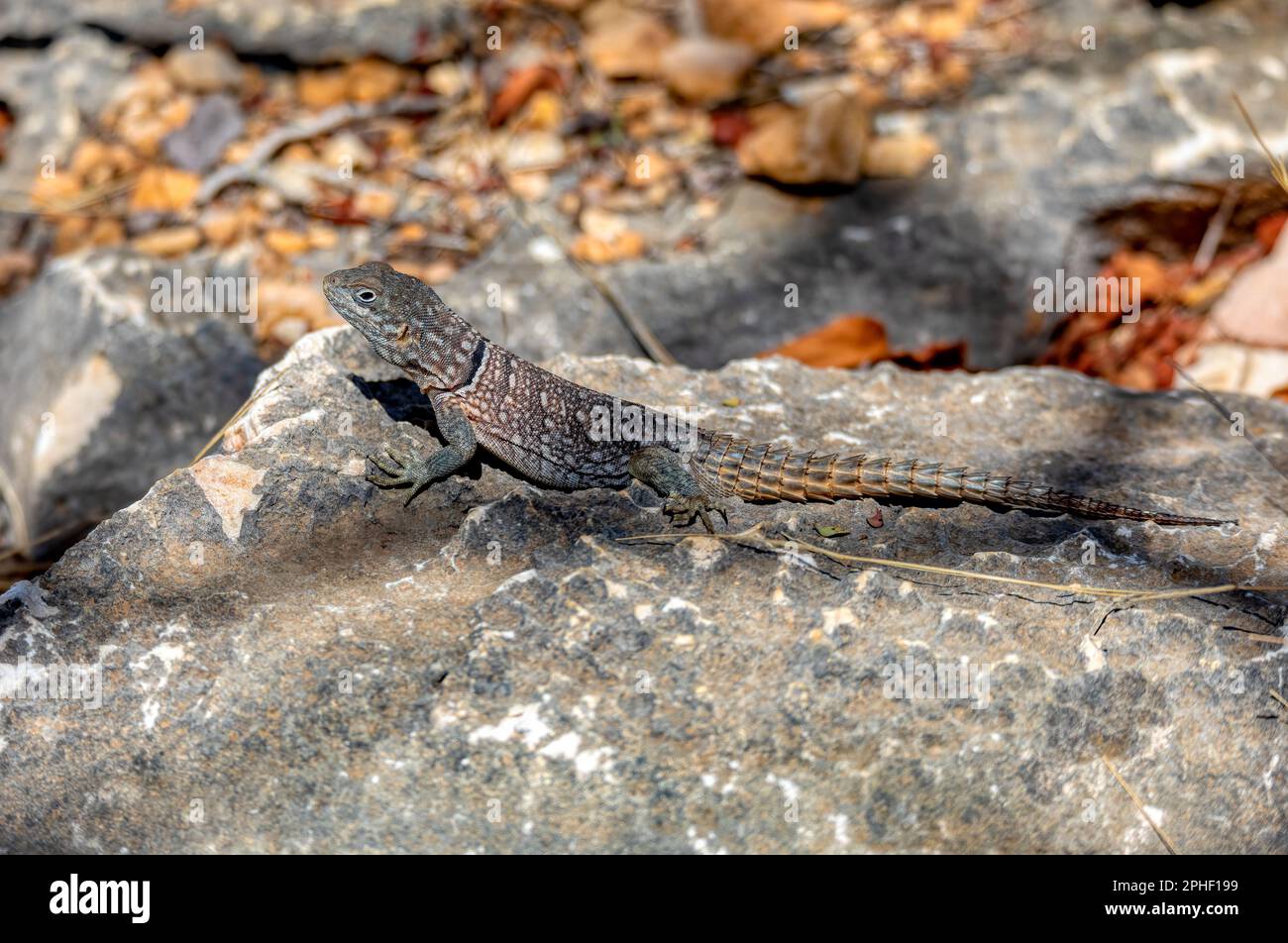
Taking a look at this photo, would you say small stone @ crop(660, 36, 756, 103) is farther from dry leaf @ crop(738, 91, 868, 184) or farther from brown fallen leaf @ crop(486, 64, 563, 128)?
brown fallen leaf @ crop(486, 64, 563, 128)

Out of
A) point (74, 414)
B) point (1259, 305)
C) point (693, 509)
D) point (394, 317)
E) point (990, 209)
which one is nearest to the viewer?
point (693, 509)

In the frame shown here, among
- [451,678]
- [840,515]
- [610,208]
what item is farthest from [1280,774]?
[610,208]

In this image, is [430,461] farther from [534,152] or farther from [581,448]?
[534,152]

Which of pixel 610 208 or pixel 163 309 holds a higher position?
pixel 610 208

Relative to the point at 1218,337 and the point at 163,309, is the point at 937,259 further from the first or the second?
the point at 163,309

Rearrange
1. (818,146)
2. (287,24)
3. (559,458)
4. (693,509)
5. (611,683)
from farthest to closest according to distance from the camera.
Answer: (287,24), (818,146), (559,458), (693,509), (611,683)

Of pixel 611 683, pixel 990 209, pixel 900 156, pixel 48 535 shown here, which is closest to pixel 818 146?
pixel 900 156

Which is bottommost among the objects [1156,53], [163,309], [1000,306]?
[163,309]
